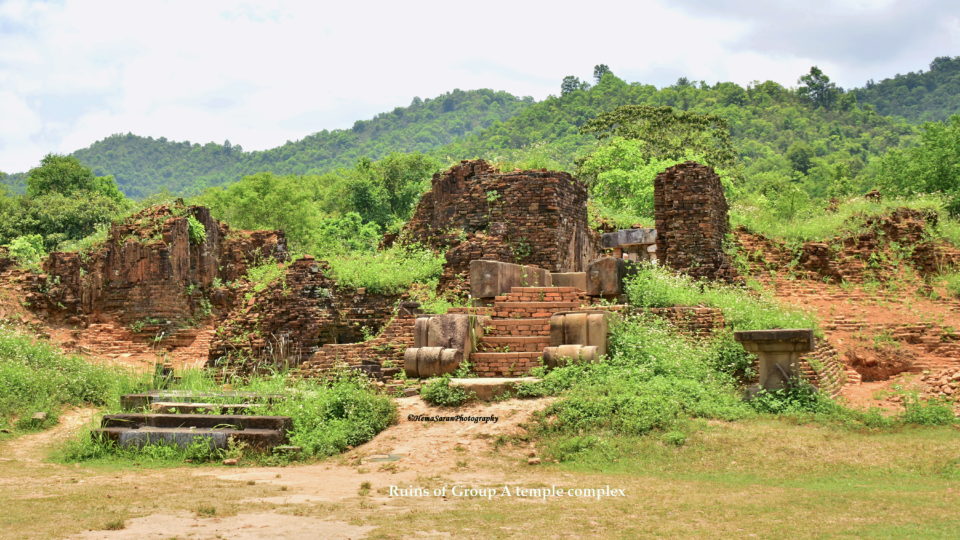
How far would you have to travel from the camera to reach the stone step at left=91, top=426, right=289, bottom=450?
27.2ft

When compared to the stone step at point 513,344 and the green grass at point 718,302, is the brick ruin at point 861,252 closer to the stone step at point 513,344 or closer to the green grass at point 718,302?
the green grass at point 718,302

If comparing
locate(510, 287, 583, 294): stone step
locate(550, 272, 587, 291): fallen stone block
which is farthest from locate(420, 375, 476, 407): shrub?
locate(550, 272, 587, 291): fallen stone block

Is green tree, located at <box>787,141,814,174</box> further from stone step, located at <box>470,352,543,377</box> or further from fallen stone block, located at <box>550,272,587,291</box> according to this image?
stone step, located at <box>470,352,543,377</box>

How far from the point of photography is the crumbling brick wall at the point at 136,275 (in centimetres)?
1783

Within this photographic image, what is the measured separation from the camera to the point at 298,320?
1291 cm

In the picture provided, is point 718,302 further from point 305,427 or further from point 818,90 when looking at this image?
point 818,90

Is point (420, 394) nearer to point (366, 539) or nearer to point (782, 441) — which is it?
point (782, 441)

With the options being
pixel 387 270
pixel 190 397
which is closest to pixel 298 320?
pixel 387 270

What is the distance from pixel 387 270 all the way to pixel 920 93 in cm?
8410

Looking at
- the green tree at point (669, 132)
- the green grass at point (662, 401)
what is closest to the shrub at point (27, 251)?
the green grass at point (662, 401)

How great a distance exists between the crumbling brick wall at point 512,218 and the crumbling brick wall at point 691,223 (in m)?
1.63

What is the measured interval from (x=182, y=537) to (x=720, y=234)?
42.2ft

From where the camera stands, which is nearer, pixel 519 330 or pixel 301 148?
pixel 519 330

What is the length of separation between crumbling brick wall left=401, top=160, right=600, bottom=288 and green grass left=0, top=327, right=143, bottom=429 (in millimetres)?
5454
